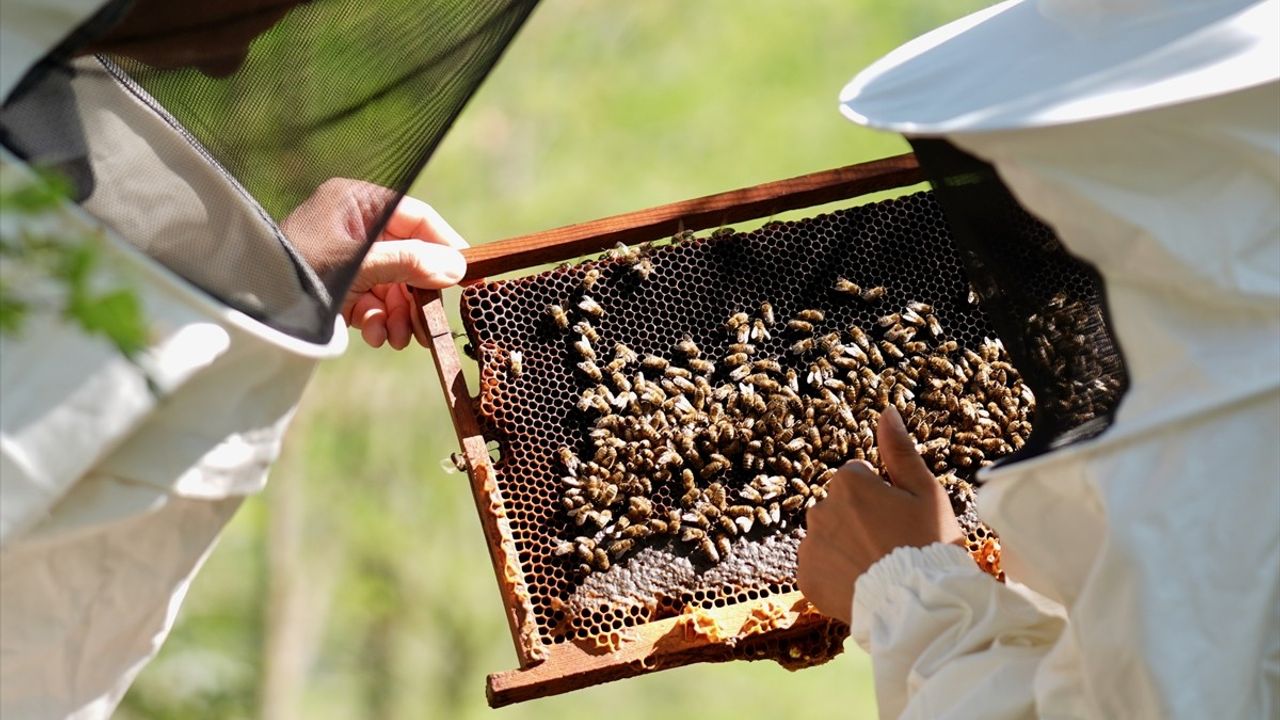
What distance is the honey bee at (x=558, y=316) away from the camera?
237 cm

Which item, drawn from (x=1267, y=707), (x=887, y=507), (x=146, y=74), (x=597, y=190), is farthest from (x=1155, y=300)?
(x=597, y=190)

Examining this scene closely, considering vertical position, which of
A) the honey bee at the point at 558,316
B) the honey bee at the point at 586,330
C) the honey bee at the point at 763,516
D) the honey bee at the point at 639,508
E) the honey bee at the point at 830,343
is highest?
the honey bee at the point at 558,316

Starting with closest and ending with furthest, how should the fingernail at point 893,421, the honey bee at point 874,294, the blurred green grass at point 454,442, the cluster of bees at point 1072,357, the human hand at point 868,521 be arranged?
the cluster of bees at point 1072,357, the human hand at point 868,521, the fingernail at point 893,421, the honey bee at point 874,294, the blurred green grass at point 454,442

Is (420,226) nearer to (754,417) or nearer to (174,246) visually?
(754,417)

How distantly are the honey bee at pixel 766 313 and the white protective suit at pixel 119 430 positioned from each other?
1.02m

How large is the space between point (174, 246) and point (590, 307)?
0.99 m

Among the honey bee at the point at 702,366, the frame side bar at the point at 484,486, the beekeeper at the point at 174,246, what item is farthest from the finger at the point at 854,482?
the beekeeper at the point at 174,246

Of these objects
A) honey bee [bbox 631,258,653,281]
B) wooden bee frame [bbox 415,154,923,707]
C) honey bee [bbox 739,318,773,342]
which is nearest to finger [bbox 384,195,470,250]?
wooden bee frame [bbox 415,154,923,707]

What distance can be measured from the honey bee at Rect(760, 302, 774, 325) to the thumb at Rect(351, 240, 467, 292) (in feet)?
2.04

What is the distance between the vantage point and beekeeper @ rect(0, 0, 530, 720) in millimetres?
1386

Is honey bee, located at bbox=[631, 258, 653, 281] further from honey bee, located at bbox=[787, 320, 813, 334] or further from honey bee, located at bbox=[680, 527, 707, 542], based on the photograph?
honey bee, located at bbox=[680, 527, 707, 542]

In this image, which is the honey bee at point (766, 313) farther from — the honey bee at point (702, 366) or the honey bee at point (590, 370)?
the honey bee at point (590, 370)

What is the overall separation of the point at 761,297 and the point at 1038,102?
1114 mm

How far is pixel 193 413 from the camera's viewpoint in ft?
4.92
